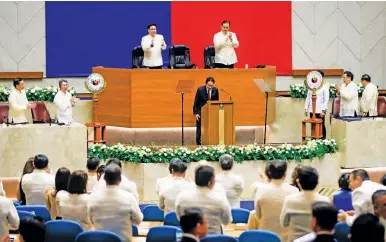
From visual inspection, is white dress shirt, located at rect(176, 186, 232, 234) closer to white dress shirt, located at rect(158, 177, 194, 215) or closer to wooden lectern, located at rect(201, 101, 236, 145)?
white dress shirt, located at rect(158, 177, 194, 215)

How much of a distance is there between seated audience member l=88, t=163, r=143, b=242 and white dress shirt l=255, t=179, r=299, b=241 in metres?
1.16

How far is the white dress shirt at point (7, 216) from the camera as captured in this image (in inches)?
313

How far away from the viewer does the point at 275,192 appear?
8.42 meters

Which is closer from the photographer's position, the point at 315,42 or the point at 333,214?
the point at 333,214

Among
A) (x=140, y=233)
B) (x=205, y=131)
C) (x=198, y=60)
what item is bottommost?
(x=140, y=233)

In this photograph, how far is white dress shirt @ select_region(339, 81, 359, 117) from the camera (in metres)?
15.4

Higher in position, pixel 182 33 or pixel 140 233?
pixel 182 33

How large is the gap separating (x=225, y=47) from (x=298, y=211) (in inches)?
347

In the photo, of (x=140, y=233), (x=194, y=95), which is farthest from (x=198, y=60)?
(x=140, y=233)

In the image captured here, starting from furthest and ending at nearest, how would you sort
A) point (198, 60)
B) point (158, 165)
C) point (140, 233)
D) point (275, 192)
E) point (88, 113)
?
1. point (198, 60)
2. point (88, 113)
3. point (158, 165)
4. point (140, 233)
5. point (275, 192)

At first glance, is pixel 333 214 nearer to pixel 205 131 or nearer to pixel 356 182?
pixel 356 182

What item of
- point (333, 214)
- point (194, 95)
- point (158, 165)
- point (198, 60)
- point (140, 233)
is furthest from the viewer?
point (198, 60)

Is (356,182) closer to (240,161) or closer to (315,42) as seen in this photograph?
(240,161)

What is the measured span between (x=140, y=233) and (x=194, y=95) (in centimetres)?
712
